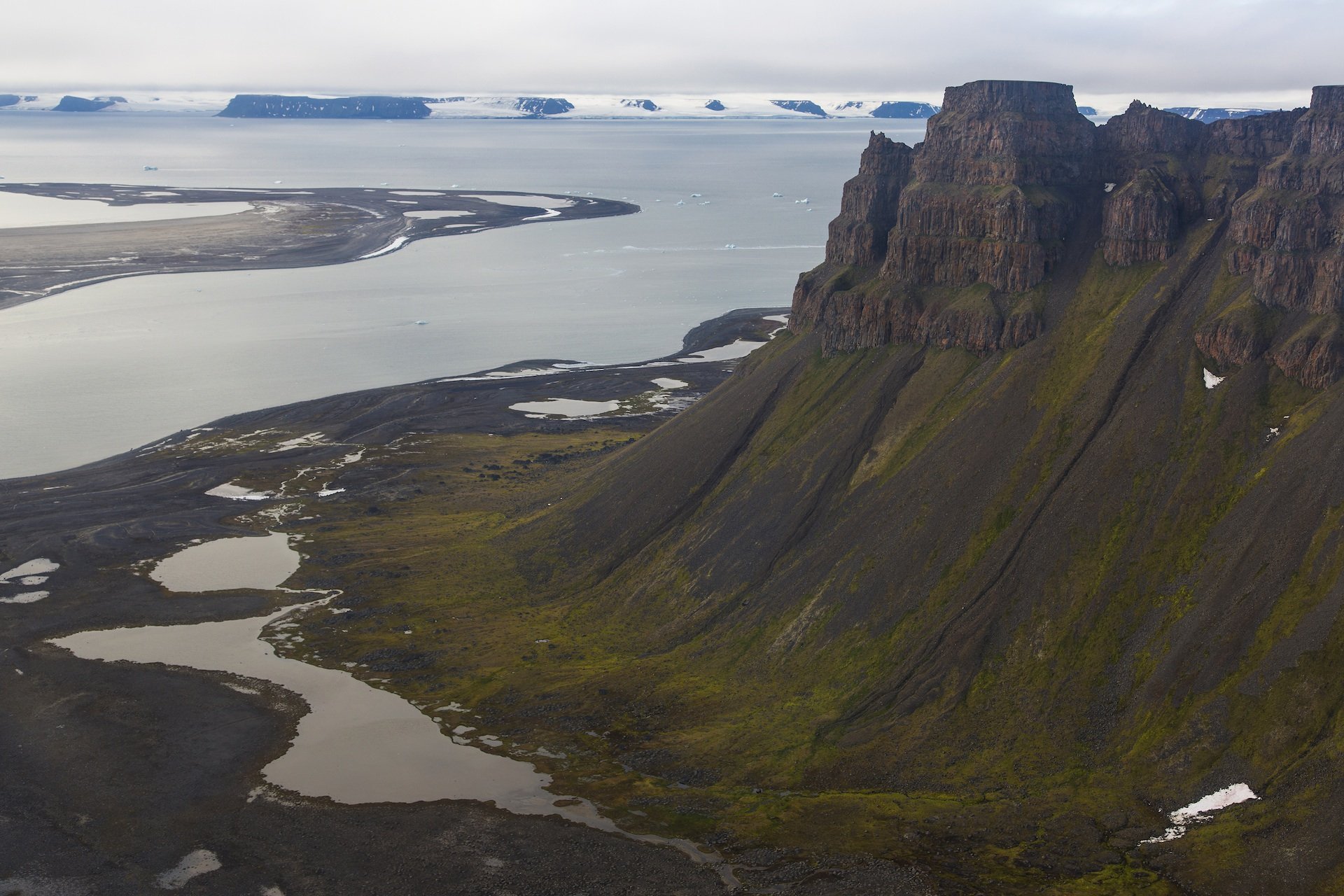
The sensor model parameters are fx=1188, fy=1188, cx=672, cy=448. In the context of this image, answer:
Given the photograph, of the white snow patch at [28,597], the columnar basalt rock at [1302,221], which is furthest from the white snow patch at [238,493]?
the columnar basalt rock at [1302,221]

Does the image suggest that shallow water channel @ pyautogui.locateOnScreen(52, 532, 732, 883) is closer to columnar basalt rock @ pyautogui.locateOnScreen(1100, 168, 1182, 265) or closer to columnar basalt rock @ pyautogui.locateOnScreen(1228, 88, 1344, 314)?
columnar basalt rock @ pyautogui.locateOnScreen(1228, 88, 1344, 314)

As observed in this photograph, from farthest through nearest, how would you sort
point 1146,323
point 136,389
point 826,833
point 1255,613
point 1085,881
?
point 136,389
point 1146,323
point 1255,613
point 826,833
point 1085,881

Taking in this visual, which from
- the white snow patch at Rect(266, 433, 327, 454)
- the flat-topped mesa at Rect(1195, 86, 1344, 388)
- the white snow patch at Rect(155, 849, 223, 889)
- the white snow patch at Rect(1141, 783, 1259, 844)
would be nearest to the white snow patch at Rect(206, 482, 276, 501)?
the white snow patch at Rect(266, 433, 327, 454)

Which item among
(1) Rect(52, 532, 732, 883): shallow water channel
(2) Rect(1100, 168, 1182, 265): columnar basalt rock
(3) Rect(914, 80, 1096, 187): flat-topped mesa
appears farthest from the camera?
(3) Rect(914, 80, 1096, 187): flat-topped mesa

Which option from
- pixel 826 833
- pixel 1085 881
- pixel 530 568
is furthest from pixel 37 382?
pixel 1085 881

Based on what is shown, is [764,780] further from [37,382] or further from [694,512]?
[37,382]

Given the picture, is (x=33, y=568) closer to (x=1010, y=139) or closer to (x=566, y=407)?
(x=566, y=407)

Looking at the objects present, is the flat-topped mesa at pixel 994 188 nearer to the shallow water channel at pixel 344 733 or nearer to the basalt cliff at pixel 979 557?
the basalt cliff at pixel 979 557

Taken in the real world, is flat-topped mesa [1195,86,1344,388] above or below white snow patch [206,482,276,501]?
above
